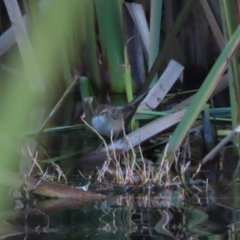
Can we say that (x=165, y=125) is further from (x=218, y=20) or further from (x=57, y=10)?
(x=57, y=10)

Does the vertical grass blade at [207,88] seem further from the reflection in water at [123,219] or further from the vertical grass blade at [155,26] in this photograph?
the vertical grass blade at [155,26]

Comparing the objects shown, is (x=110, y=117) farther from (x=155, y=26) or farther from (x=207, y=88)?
(x=207, y=88)

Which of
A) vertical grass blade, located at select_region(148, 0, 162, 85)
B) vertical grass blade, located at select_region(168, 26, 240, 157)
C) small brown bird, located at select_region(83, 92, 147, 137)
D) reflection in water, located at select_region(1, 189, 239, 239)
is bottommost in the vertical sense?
reflection in water, located at select_region(1, 189, 239, 239)

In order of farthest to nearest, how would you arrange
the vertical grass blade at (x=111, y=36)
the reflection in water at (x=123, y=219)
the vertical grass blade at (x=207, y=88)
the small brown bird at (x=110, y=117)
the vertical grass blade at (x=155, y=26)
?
the vertical grass blade at (x=111, y=36)
the vertical grass blade at (x=155, y=26)
the small brown bird at (x=110, y=117)
the vertical grass blade at (x=207, y=88)
the reflection in water at (x=123, y=219)

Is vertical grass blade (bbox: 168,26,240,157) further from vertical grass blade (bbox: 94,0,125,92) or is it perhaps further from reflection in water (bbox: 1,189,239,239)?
vertical grass blade (bbox: 94,0,125,92)

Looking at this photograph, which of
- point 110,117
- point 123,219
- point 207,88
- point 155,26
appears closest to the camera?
point 123,219

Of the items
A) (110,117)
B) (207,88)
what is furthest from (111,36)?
(207,88)

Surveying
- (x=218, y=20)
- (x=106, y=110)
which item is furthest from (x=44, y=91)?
(x=218, y=20)

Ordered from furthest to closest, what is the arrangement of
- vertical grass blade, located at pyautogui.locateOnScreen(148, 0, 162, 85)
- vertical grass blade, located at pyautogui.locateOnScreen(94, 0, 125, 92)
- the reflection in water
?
vertical grass blade, located at pyautogui.locateOnScreen(94, 0, 125, 92), vertical grass blade, located at pyautogui.locateOnScreen(148, 0, 162, 85), the reflection in water

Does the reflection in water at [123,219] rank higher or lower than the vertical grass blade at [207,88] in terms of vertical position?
lower

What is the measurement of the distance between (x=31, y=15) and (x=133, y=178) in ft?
3.92

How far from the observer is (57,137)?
8.55ft

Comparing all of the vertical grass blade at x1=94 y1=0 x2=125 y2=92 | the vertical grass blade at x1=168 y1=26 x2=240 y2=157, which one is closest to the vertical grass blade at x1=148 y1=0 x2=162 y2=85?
the vertical grass blade at x1=94 y1=0 x2=125 y2=92

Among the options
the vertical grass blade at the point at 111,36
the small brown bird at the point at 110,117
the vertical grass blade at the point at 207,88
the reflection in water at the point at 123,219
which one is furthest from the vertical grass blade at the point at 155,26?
the reflection in water at the point at 123,219
